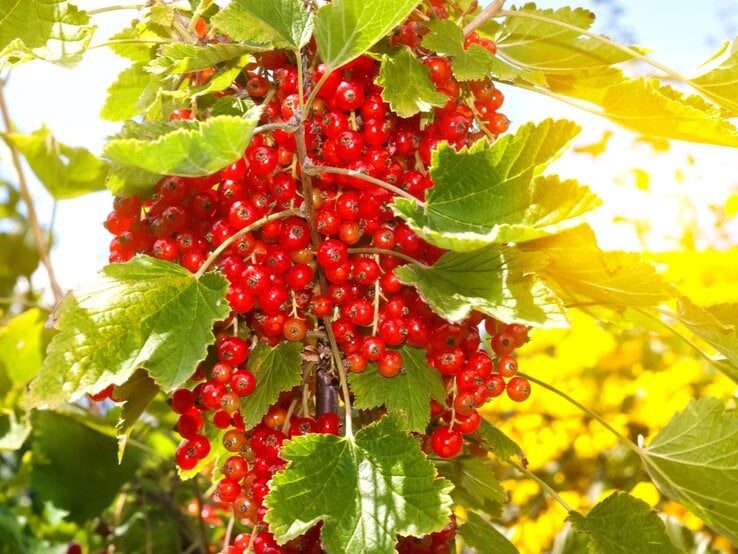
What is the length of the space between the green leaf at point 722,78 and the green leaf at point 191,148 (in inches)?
19.4

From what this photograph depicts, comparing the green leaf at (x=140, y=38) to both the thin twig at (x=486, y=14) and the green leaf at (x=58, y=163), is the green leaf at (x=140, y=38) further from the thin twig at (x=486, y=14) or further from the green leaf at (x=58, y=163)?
the green leaf at (x=58, y=163)

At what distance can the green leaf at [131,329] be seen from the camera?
0.56m

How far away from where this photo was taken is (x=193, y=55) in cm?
62

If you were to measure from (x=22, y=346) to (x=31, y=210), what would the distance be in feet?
0.83

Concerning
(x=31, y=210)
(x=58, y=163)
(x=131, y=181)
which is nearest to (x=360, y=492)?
(x=131, y=181)

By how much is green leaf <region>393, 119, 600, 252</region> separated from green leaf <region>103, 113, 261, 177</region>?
124mm

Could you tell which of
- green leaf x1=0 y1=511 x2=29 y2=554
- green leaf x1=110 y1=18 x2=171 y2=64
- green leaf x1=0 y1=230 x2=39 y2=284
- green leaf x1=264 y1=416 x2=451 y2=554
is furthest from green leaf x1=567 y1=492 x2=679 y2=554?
green leaf x1=0 y1=230 x2=39 y2=284

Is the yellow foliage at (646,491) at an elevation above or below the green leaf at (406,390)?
below

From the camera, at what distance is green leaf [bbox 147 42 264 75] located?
612 millimetres

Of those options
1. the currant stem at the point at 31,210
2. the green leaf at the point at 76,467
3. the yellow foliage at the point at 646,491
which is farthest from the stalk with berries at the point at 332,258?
the yellow foliage at the point at 646,491

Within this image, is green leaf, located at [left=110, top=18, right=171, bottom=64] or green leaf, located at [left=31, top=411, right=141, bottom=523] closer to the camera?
green leaf, located at [left=110, top=18, right=171, bottom=64]

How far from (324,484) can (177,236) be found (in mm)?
A: 248

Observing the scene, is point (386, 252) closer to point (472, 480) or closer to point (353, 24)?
point (353, 24)

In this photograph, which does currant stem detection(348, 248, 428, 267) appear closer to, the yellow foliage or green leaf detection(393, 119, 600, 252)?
green leaf detection(393, 119, 600, 252)
